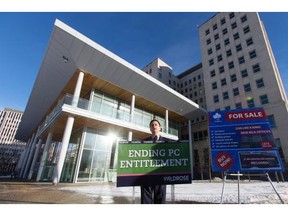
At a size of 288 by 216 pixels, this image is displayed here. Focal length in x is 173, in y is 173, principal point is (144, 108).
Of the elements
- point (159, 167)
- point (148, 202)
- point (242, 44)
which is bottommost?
point (148, 202)

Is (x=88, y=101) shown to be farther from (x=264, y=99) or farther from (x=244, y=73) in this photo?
(x=244, y=73)

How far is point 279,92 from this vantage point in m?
25.6

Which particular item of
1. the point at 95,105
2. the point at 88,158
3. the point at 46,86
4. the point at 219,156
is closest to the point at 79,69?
the point at 95,105

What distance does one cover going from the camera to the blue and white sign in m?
5.57

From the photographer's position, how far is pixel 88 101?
16766mm

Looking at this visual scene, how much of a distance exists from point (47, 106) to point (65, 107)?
1188 cm

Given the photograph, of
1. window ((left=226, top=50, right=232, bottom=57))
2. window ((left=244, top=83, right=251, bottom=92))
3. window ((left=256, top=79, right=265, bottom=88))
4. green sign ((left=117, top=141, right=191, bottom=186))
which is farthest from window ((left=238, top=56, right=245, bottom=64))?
green sign ((left=117, top=141, right=191, bottom=186))

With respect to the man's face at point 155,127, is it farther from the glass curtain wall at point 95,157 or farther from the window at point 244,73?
→ the window at point 244,73

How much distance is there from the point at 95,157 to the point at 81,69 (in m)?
8.53

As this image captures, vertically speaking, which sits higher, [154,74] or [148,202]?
[154,74]

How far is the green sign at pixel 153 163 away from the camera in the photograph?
3.54 m

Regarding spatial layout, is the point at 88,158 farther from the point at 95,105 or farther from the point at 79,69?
the point at 79,69

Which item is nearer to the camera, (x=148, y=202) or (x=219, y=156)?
(x=148, y=202)

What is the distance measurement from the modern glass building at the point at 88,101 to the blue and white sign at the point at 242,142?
475 inches
